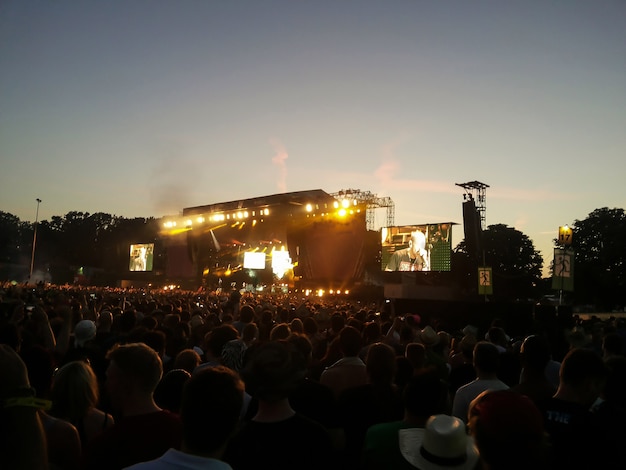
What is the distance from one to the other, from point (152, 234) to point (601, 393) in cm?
7997

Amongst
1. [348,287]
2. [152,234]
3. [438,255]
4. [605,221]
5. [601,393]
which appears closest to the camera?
[601,393]

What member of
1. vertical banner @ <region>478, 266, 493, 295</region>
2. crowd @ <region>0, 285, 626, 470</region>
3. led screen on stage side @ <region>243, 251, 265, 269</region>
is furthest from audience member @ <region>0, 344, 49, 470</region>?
led screen on stage side @ <region>243, 251, 265, 269</region>

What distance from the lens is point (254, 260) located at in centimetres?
3650

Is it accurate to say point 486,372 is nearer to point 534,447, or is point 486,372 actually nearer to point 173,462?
point 534,447

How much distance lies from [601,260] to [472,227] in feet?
82.1

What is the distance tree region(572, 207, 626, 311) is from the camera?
40.3 metres

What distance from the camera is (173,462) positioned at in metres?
1.86

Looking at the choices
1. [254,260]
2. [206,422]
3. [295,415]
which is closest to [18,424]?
[206,422]

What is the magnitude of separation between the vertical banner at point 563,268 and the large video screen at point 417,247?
12.9 metres

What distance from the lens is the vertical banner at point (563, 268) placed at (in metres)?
13.8

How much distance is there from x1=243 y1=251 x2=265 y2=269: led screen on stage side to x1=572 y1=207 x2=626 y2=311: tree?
22.6 metres

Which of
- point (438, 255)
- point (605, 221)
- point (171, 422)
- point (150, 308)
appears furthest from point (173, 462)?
point (605, 221)

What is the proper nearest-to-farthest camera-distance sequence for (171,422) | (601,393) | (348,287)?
(171,422), (601,393), (348,287)

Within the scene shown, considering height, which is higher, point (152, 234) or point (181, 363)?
point (152, 234)
